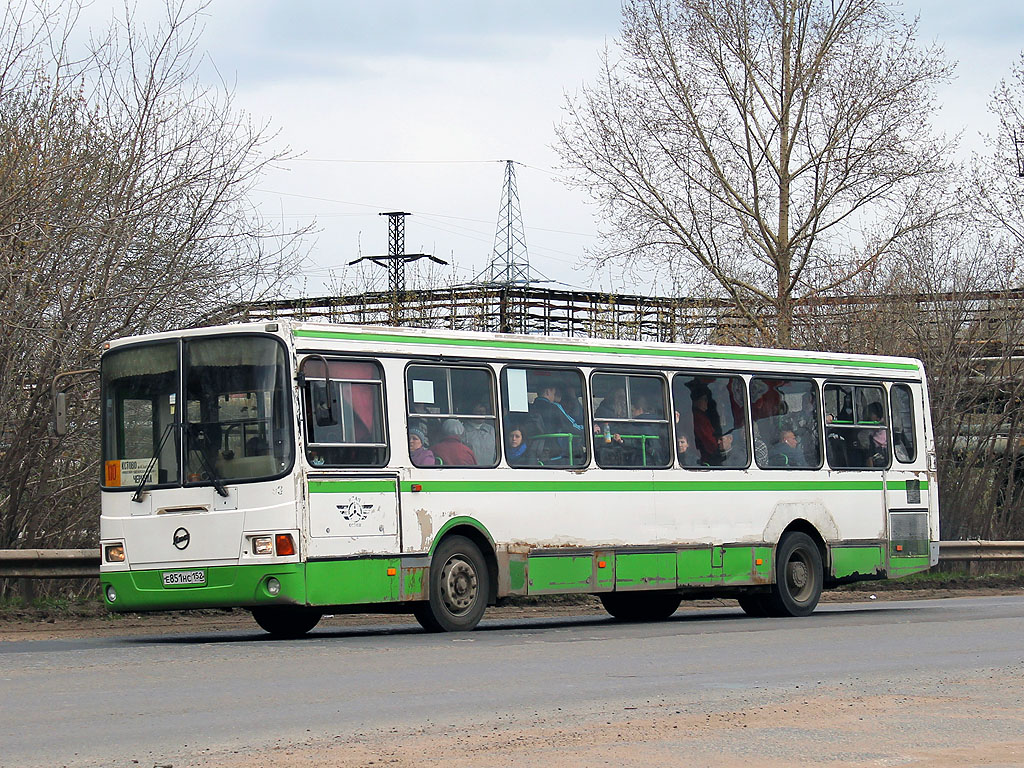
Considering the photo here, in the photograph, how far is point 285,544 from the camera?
14.2 m

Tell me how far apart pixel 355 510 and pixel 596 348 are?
392cm

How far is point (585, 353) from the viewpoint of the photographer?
17.4m

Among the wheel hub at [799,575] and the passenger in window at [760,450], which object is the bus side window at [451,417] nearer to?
the passenger in window at [760,450]

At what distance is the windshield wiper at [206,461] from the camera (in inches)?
569

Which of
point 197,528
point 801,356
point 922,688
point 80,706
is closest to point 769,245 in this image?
point 801,356

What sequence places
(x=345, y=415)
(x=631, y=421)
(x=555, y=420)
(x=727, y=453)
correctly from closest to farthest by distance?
1. (x=345, y=415)
2. (x=555, y=420)
3. (x=631, y=421)
4. (x=727, y=453)

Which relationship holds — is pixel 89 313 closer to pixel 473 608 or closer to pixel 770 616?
pixel 473 608

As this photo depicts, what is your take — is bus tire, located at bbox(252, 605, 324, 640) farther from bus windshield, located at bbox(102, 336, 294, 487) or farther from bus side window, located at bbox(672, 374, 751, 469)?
bus side window, located at bbox(672, 374, 751, 469)

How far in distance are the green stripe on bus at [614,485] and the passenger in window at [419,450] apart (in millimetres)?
189

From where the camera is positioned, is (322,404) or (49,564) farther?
(49,564)

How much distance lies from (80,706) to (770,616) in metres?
11.5

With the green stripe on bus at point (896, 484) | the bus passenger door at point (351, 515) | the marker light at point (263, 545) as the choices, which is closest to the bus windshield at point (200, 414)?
the bus passenger door at point (351, 515)

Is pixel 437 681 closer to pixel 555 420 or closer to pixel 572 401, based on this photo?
pixel 555 420

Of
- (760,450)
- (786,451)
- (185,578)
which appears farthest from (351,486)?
(786,451)
